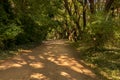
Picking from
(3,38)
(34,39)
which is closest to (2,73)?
(3,38)

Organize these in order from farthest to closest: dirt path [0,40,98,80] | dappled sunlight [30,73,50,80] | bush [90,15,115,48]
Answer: bush [90,15,115,48]
dirt path [0,40,98,80]
dappled sunlight [30,73,50,80]

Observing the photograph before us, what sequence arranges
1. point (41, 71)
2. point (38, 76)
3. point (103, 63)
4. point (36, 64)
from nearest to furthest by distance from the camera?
point (38, 76)
point (41, 71)
point (36, 64)
point (103, 63)

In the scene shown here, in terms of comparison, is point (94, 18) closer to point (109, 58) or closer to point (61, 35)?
point (109, 58)

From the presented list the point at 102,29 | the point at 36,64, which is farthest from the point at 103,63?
the point at 36,64

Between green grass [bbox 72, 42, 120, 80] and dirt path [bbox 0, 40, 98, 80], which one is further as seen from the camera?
green grass [bbox 72, 42, 120, 80]

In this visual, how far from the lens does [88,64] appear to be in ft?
42.4

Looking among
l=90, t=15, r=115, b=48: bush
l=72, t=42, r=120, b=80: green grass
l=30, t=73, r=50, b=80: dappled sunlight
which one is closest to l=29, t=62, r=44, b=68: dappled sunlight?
l=30, t=73, r=50, b=80: dappled sunlight

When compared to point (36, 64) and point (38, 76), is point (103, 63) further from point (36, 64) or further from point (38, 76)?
point (38, 76)

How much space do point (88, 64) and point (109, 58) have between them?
7.27ft

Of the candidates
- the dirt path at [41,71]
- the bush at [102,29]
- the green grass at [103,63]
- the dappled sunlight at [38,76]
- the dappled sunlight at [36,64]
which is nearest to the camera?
the dappled sunlight at [38,76]

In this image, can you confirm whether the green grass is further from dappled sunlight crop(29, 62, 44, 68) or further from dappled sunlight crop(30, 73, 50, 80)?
dappled sunlight crop(29, 62, 44, 68)

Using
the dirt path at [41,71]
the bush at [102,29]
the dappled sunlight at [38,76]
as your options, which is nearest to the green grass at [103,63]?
the dirt path at [41,71]

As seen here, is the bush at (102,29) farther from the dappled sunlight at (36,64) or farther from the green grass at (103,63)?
the dappled sunlight at (36,64)

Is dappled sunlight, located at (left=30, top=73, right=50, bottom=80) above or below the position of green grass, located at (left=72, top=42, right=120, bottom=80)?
above
